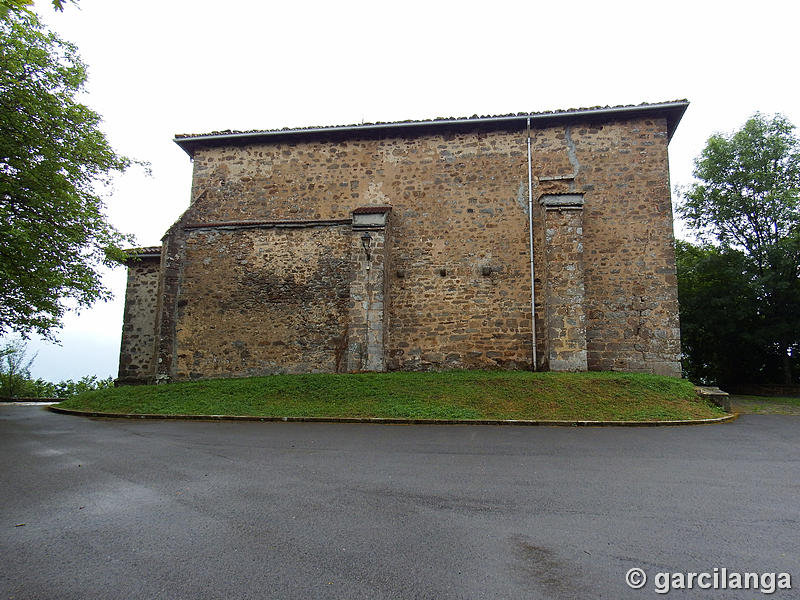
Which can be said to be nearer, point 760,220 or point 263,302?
point 263,302

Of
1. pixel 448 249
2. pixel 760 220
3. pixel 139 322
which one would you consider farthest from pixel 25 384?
pixel 760 220

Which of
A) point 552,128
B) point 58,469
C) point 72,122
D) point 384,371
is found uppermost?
point 552,128

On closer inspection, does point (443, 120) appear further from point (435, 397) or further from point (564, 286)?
point (435, 397)

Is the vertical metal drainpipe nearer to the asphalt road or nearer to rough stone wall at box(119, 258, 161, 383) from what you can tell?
the asphalt road

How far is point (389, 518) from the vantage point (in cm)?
358

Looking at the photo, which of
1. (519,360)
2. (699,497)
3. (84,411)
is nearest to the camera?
(699,497)

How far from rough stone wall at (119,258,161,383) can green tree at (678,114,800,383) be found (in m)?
20.0

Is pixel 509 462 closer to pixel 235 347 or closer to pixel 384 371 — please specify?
pixel 384 371

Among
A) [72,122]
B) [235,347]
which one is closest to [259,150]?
[72,122]

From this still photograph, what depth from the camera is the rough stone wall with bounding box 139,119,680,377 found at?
1332cm

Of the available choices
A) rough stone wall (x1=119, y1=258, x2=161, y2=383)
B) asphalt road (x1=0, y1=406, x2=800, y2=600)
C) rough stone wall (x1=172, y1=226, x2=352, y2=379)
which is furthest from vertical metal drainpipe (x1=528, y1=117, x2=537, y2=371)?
rough stone wall (x1=119, y1=258, x2=161, y2=383)

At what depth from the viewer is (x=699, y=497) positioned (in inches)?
163

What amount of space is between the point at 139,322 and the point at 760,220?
22942mm

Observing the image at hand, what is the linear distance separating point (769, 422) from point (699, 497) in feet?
23.2
